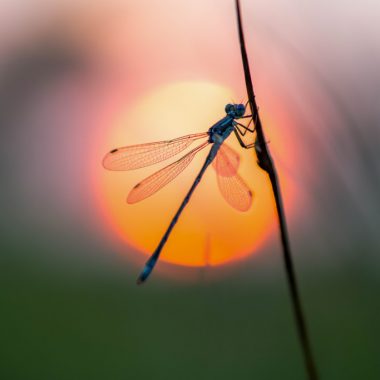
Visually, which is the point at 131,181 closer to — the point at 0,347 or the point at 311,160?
the point at 0,347

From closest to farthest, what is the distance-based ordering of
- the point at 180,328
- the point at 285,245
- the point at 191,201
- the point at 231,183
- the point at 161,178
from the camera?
1. the point at 285,245
2. the point at 231,183
3. the point at 161,178
4. the point at 180,328
5. the point at 191,201

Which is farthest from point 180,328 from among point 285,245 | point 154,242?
point 285,245

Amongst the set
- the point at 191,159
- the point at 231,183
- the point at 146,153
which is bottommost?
the point at 231,183

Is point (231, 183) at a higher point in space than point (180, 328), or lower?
higher

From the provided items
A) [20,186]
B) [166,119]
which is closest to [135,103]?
[166,119]

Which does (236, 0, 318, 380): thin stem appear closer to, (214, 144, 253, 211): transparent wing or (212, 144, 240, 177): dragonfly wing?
(214, 144, 253, 211): transparent wing

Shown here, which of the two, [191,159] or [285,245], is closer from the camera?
[285,245]

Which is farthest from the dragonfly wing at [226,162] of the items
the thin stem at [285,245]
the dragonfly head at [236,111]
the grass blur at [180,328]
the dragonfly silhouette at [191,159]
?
the thin stem at [285,245]

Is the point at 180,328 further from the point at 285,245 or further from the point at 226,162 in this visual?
the point at 285,245

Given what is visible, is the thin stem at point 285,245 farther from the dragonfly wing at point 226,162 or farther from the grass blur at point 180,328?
the dragonfly wing at point 226,162
